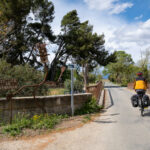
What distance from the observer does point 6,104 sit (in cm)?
608

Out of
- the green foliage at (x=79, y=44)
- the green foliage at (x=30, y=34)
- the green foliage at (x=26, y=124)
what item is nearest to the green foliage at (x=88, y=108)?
the green foliage at (x=26, y=124)

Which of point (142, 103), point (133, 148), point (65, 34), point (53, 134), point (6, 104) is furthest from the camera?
point (65, 34)

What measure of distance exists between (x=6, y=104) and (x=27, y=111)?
0.85 m

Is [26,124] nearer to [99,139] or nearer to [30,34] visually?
[99,139]

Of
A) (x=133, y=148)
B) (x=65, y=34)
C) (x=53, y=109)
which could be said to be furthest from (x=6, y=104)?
(x=65, y=34)

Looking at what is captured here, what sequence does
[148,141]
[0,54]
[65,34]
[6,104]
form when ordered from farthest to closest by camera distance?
[65,34] → [0,54] → [6,104] → [148,141]

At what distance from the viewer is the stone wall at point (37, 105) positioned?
19.9 feet

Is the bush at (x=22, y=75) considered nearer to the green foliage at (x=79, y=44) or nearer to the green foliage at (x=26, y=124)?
the green foliage at (x=26, y=124)

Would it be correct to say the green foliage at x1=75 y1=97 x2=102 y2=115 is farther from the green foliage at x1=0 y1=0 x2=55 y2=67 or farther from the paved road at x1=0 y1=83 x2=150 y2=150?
the green foliage at x1=0 y1=0 x2=55 y2=67

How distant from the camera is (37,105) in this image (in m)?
6.37

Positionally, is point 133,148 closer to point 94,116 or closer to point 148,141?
point 148,141

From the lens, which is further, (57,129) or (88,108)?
(88,108)

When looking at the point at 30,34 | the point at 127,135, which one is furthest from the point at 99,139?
the point at 30,34

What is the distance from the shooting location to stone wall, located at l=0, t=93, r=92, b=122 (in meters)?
6.06
